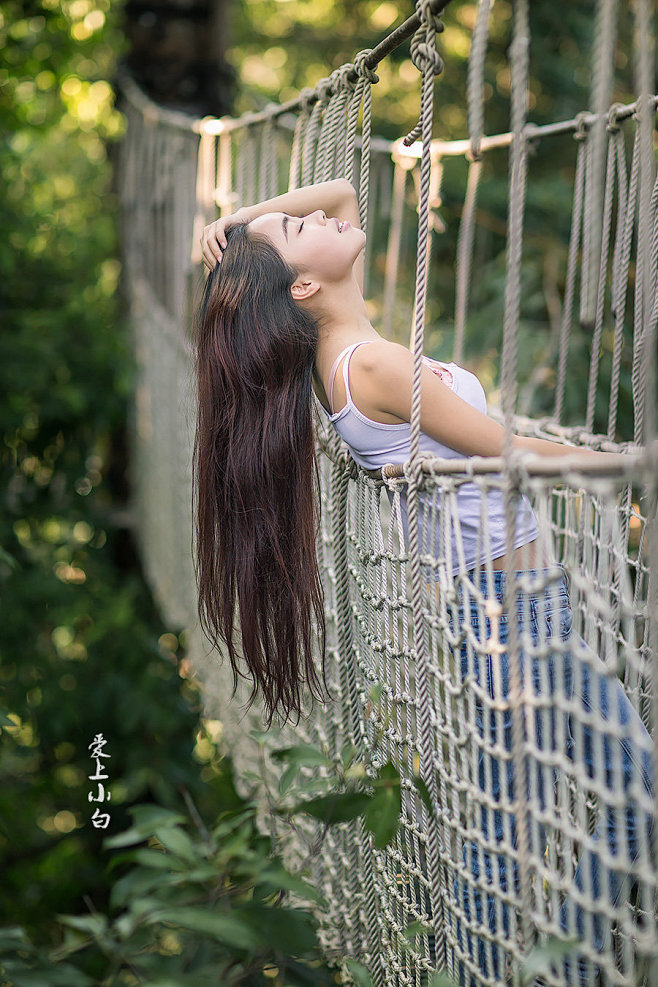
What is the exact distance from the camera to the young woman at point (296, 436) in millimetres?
1132

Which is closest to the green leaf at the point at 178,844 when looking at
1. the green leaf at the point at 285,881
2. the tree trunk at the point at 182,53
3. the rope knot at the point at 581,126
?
the green leaf at the point at 285,881

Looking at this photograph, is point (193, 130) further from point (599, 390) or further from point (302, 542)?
point (302, 542)

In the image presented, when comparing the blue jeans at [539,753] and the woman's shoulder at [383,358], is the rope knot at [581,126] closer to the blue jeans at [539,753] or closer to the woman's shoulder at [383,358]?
the woman's shoulder at [383,358]

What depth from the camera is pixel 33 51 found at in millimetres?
3061

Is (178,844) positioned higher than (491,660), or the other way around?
(491,660)

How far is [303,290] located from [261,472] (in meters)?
0.24

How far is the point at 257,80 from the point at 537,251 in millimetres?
4868

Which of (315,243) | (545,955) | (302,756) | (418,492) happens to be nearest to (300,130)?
(315,243)

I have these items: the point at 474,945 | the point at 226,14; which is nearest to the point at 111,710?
the point at 226,14

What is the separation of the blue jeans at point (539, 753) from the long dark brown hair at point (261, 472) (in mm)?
230

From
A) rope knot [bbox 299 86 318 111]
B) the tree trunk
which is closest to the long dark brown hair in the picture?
rope knot [bbox 299 86 318 111]

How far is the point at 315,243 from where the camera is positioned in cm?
128

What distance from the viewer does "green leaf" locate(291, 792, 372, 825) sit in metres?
0.90

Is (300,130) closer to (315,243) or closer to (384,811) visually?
(315,243)
